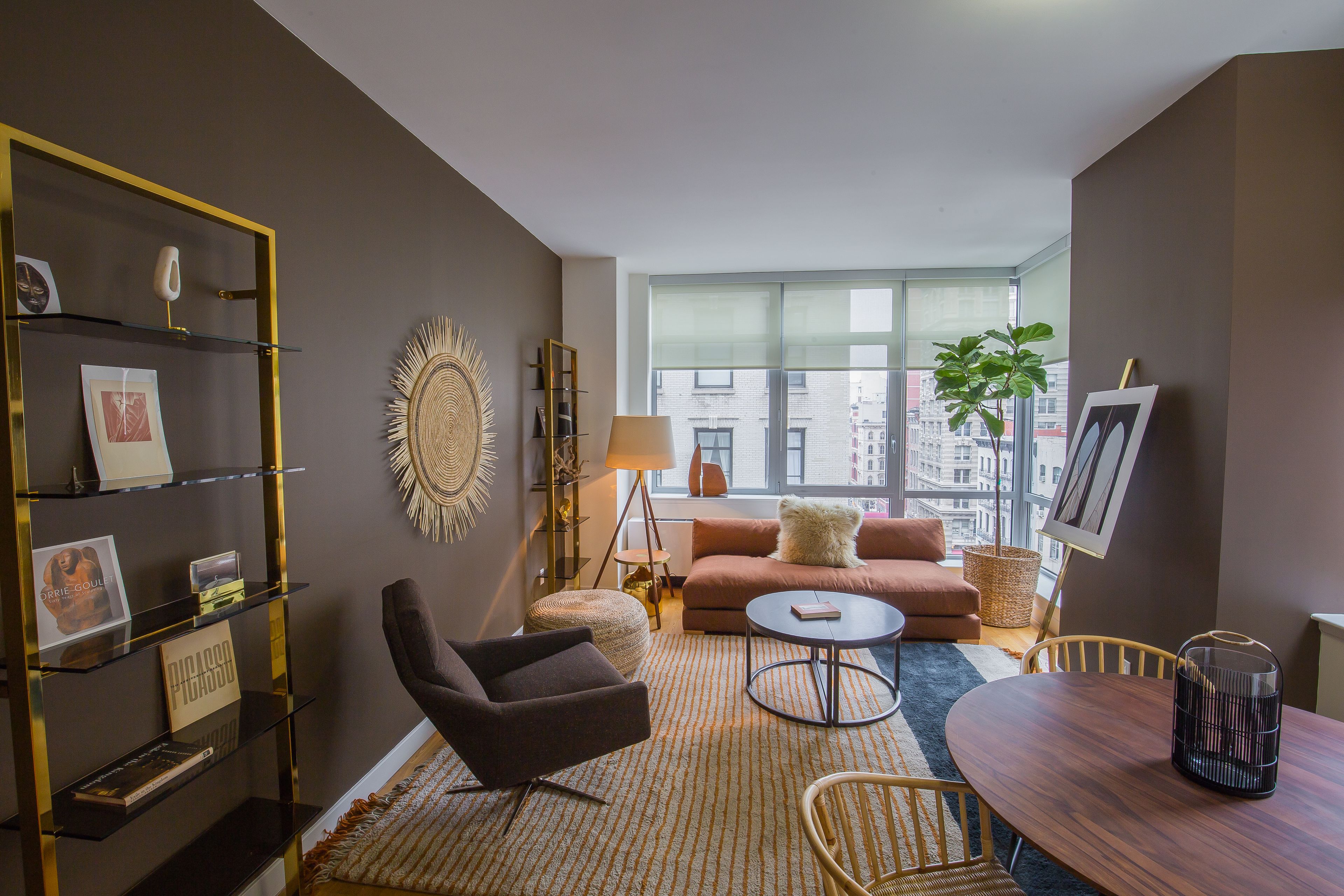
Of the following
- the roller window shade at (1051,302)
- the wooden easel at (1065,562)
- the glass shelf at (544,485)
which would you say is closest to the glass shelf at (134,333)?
the glass shelf at (544,485)

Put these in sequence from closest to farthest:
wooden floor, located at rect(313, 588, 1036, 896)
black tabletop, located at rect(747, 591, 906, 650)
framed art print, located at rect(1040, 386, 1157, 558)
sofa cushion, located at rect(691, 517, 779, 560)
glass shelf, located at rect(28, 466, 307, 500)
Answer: glass shelf, located at rect(28, 466, 307, 500)
wooden floor, located at rect(313, 588, 1036, 896)
framed art print, located at rect(1040, 386, 1157, 558)
black tabletop, located at rect(747, 591, 906, 650)
sofa cushion, located at rect(691, 517, 779, 560)

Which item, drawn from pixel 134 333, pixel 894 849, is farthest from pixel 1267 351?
pixel 134 333

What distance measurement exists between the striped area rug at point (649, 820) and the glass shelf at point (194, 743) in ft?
2.21

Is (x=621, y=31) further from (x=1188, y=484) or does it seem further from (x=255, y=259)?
(x=1188, y=484)

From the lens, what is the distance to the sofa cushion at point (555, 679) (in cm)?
234

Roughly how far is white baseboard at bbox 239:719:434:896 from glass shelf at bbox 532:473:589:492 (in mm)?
1588

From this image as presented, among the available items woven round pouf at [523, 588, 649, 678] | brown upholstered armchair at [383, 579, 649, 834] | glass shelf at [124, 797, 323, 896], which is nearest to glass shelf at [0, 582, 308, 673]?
brown upholstered armchair at [383, 579, 649, 834]

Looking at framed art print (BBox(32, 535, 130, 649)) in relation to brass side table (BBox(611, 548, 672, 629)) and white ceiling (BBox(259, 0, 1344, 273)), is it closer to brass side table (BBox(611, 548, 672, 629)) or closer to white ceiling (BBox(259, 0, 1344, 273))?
white ceiling (BBox(259, 0, 1344, 273))

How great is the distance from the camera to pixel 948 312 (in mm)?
5156

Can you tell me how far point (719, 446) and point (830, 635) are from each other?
2832 millimetres

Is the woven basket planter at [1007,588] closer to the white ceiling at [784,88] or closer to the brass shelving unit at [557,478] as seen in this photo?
the white ceiling at [784,88]

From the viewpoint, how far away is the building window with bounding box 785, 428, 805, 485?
17.8 ft

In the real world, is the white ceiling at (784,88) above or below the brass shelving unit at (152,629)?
above

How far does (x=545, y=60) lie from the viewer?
2.11 meters
